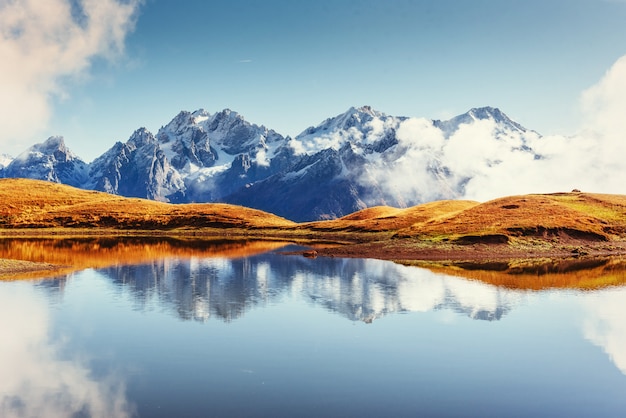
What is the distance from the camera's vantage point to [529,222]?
129750 mm

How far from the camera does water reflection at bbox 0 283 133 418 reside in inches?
1038

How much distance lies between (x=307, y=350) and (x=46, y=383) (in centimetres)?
1682

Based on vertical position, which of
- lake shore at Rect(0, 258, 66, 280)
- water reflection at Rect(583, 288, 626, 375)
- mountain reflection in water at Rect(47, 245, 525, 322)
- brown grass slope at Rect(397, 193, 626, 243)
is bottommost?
water reflection at Rect(583, 288, 626, 375)

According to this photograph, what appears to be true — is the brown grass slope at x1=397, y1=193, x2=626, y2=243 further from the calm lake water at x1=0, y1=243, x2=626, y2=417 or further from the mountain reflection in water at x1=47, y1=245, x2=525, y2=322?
the calm lake water at x1=0, y1=243, x2=626, y2=417

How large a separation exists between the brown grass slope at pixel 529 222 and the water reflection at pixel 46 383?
97980mm

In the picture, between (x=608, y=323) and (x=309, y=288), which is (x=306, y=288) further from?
→ (x=608, y=323)

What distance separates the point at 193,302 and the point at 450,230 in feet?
307

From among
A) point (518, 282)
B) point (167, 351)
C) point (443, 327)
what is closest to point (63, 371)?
point (167, 351)

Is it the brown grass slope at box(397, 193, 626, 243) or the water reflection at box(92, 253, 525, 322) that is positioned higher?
the brown grass slope at box(397, 193, 626, 243)

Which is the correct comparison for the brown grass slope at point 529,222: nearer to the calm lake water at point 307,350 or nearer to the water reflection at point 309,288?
the water reflection at point 309,288

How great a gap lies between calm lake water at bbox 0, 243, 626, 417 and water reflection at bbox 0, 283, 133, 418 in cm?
12

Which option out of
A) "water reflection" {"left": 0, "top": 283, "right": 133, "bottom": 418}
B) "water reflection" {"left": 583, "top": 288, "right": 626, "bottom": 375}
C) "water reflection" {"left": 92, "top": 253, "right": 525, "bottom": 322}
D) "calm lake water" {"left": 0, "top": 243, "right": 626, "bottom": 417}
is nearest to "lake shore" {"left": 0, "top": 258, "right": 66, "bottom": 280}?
"calm lake water" {"left": 0, "top": 243, "right": 626, "bottom": 417}

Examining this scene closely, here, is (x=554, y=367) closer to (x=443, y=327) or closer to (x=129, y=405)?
(x=443, y=327)

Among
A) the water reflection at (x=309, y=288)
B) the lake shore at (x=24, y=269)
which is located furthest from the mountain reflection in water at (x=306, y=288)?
the lake shore at (x=24, y=269)
